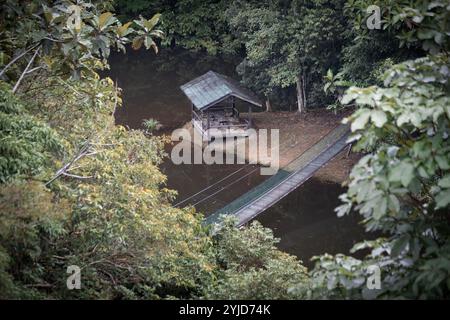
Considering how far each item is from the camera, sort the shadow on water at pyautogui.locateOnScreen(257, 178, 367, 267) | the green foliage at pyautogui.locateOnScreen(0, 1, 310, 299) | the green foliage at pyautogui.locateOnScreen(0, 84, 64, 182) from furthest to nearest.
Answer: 1. the shadow on water at pyautogui.locateOnScreen(257, 178, 367, 267)
2. the green foliage at pyautogui.locateOnScreen(0, 84, 64, 182)
3. the green foliage at pyautogui.locateOnScreen(0, 1, 310, 299)

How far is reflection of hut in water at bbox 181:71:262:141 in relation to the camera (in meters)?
15.1

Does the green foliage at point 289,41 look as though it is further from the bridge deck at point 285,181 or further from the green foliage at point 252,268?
the green foliage at point 252,268

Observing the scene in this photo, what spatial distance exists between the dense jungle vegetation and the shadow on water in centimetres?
330

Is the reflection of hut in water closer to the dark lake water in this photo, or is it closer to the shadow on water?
the dark lake water

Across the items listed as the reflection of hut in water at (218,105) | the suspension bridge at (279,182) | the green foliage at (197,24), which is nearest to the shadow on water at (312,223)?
the suspension bridge at (279,182)

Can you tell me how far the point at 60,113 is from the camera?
701cm

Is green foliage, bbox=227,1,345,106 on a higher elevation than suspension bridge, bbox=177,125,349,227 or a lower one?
higher

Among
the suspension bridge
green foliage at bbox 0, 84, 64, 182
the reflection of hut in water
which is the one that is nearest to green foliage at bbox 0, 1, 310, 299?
green foliage at bbox 0, 84, 64, 182

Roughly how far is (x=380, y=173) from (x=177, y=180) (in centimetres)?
1028

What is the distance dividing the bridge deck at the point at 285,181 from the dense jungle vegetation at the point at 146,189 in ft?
9.61

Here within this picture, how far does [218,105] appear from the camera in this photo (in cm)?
1619

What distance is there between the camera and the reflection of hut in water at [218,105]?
49.7 ft
